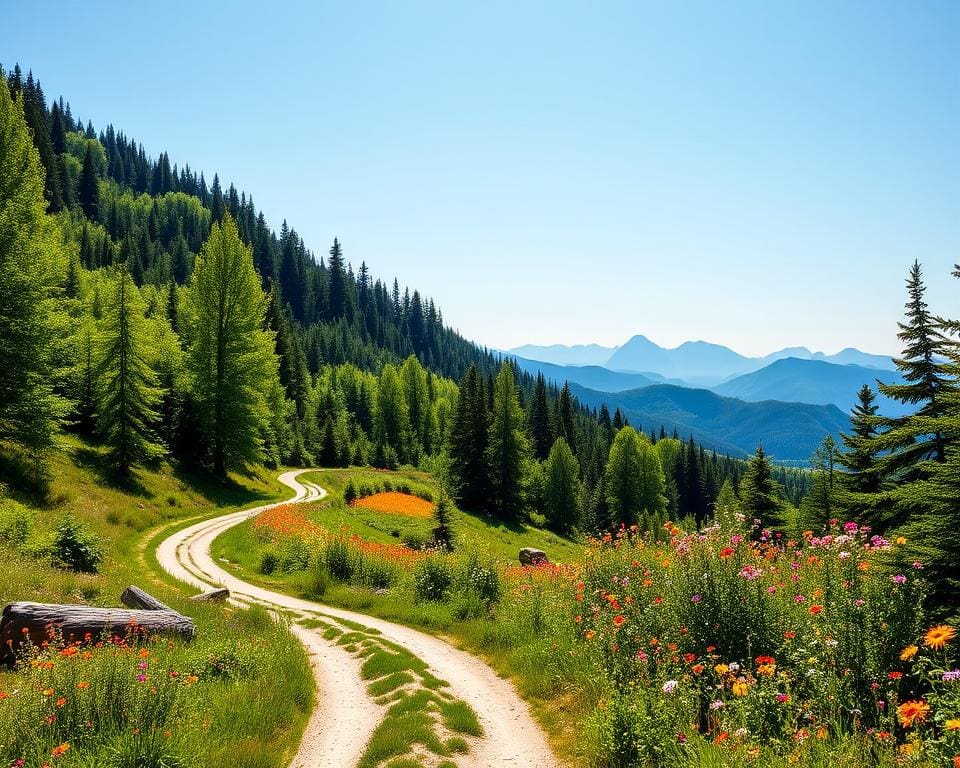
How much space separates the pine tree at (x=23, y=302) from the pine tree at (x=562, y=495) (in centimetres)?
5252

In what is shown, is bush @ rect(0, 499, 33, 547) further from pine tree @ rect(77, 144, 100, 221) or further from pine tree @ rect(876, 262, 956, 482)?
pine tree @ rect(77, 144, 100, 221)

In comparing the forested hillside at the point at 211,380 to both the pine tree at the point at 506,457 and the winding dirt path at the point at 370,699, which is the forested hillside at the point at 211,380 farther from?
the winding dirt path at the point at 370,699

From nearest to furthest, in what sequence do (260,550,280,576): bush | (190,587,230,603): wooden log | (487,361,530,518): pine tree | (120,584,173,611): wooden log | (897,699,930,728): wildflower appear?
(897,699,930,728): wildflower < (120,584,173,611): wooden log < (190,587,230,603): wooden log < (260,550,280,576): bush < (487,361,530,518): pine tree

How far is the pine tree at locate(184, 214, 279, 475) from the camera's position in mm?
35344

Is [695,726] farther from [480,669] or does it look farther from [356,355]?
[356,355]

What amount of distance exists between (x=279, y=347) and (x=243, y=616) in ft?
229

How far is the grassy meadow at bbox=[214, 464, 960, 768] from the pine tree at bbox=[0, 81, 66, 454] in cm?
1921

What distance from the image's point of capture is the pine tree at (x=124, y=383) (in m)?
27.6

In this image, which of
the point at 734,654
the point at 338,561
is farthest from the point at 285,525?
the point at 734,654

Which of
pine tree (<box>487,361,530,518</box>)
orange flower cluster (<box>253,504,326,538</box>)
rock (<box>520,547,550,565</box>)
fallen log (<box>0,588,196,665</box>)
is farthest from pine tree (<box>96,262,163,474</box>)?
pine tree (<box>487,361,530,518</box>)

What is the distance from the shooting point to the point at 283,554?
2056 cm

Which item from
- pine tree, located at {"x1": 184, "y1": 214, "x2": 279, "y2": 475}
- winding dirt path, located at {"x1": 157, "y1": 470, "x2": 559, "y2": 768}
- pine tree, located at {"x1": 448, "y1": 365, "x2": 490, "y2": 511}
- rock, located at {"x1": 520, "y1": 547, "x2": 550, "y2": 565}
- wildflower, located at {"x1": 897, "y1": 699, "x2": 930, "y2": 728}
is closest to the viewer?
wildflower, located at {"x1": 897, "y1": 699, "x2": 930, "y2": 728}

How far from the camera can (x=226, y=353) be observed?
3588 centimetres

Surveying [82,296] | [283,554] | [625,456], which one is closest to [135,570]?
[283,554]
